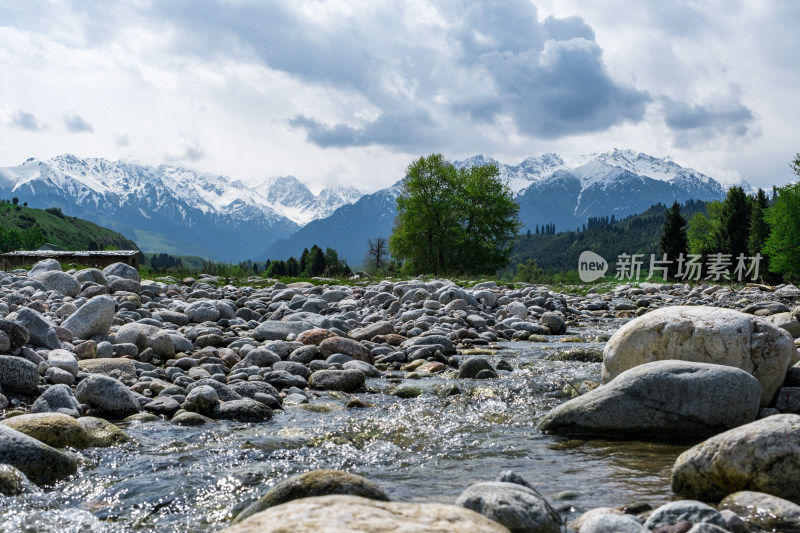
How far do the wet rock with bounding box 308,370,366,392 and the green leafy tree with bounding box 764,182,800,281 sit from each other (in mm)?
44687

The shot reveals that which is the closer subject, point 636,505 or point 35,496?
point 636,505

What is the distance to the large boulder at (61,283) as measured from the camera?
57.4 ft

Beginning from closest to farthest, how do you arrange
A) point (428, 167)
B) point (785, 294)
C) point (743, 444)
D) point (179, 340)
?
point (743, 444)
point (179, 340)
point (785, 294)
point (428, 167)

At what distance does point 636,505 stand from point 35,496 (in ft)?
15.0

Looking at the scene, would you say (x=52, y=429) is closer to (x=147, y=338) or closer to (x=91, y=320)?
(x=147, y=338)

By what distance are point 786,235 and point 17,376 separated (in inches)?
2006

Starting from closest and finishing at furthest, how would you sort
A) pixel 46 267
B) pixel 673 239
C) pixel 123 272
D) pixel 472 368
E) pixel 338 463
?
pixel 338 463 → pixel 472 368 → pixel 123 272 → pixel 46 267 → pixel 673 239

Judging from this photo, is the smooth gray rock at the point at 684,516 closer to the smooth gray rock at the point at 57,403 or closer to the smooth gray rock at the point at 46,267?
the smooth gray rock at the point at 57,403

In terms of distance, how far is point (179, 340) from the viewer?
11219mm

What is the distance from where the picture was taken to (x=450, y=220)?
45.6m

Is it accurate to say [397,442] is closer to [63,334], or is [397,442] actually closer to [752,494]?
[752,494]

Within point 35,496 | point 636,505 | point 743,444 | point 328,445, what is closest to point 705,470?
point 743,444

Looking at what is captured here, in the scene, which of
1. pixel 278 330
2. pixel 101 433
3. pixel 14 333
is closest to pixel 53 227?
pixel 278 330

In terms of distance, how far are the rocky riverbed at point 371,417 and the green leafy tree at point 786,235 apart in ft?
126
